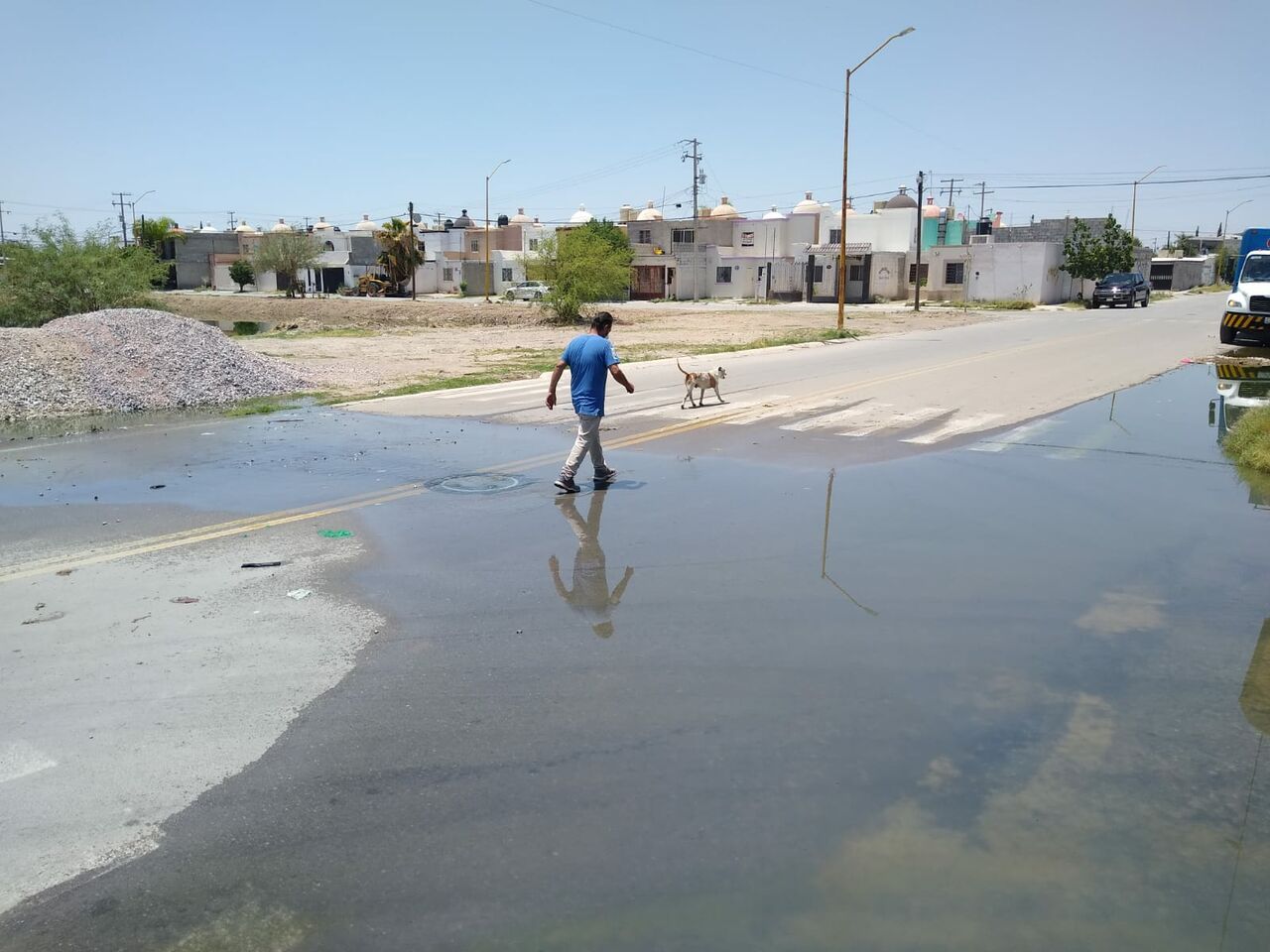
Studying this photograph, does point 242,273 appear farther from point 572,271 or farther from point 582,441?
point 582,441

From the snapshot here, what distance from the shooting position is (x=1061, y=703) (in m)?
5.28

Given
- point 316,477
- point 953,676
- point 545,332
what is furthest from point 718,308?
point 953,676

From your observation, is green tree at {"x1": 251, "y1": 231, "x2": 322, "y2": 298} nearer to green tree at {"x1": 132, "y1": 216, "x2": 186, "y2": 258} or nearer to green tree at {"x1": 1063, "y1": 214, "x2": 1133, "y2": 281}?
green tree at {"x1": 132, "y1": 216, "x2": 186, "y2": 258}

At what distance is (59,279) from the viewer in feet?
97.6

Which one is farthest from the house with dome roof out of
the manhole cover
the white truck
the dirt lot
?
the manhole cover

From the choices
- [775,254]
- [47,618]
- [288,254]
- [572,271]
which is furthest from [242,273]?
[47,618]

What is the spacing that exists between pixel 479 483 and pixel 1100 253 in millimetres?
60331

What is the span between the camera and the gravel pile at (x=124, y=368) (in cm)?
1616

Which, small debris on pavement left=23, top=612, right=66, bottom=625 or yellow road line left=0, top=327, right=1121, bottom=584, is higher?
yellow road line left=0, top=327, right=1121, bottom=584

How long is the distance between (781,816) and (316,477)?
8.03 meters

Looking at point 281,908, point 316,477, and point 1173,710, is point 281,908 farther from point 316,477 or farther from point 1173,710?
point 316,477

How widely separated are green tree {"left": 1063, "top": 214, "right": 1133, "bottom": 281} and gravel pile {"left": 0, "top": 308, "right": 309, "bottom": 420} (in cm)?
5524

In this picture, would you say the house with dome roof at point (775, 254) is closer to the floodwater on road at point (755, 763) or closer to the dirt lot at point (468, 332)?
the dirt lot at point (468, 332)

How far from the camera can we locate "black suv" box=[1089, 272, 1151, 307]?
56.6m
